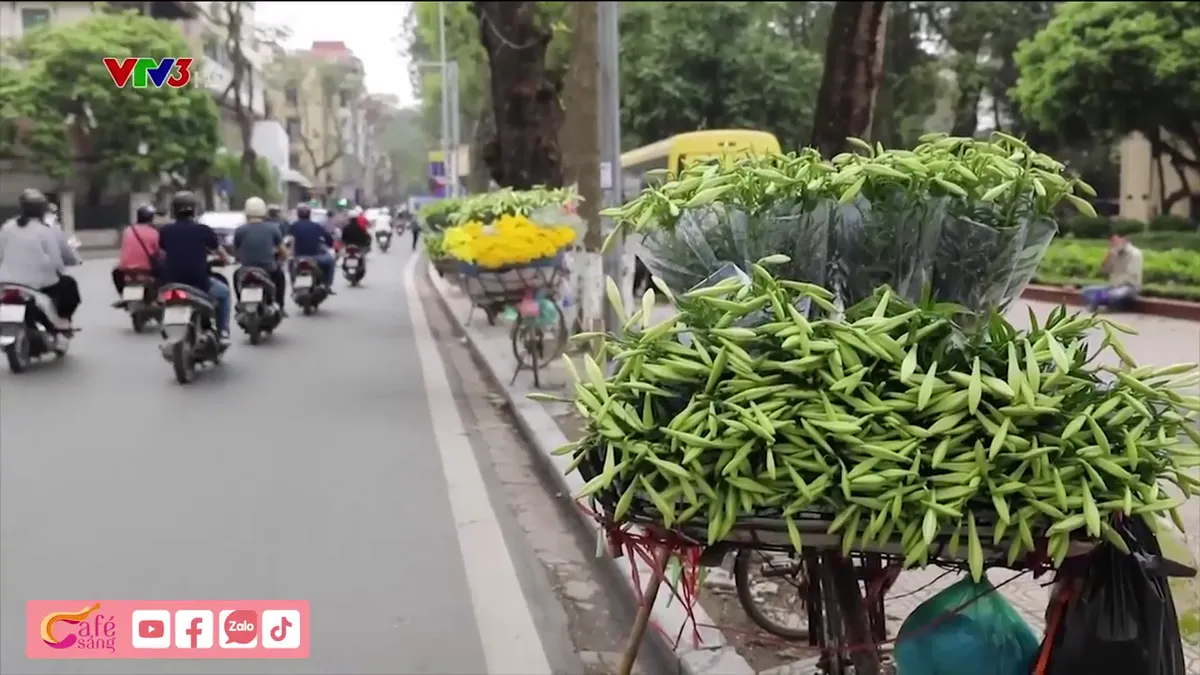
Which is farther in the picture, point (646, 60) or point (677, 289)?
point (646, 60)

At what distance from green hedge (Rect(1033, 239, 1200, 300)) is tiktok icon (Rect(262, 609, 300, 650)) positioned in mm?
8293

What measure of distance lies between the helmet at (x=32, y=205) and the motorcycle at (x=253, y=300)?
249 centimetres

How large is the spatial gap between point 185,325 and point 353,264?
1297 cm

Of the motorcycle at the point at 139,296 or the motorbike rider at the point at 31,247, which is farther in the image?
the motorcycle at the point at 139,296

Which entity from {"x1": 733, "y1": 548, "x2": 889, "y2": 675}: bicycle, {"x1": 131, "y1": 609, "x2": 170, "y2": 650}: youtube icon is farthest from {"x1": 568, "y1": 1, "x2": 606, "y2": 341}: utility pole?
{"x1": 733, "y1": 548, "x2": 889, "y2": 675}: bicycle

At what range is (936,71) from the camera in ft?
119

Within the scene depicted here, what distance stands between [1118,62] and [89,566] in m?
23.0

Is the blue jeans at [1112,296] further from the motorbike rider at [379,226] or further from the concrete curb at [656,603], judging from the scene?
the motorbike rider at [379,226]

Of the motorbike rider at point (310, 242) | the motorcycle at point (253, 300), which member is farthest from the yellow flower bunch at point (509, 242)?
the motorbike rider at point (310, 242)

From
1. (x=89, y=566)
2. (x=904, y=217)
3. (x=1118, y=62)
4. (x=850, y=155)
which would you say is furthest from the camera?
(x=1118, y=62)

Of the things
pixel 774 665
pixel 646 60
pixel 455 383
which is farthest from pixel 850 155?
pixel 646 60

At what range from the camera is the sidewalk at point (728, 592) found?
398 cm

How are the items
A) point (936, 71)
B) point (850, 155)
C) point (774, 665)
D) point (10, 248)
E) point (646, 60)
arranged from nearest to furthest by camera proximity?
point (850, 155) → point (774, 665) → point (10, 248) → point (646, 60) → point (936, 71)

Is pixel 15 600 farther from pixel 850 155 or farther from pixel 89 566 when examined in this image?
pixel 850 155
